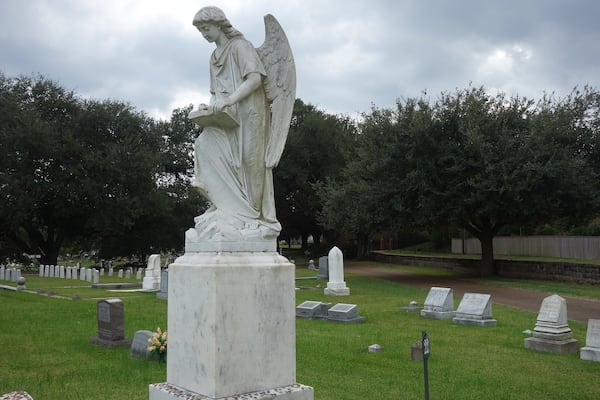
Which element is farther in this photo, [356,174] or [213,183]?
[356,174]

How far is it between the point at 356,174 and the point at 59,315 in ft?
55.4

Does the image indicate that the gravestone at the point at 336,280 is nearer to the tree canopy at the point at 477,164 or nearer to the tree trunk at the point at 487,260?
the tree canopy at the point at 477,164

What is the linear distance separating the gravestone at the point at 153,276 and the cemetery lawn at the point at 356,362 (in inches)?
258

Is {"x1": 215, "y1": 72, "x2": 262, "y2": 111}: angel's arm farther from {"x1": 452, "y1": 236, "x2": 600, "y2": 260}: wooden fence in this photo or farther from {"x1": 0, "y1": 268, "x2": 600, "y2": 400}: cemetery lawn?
{"x1": 452, "y1": 236, "x2": 600, "y2": 260}: wooden fence

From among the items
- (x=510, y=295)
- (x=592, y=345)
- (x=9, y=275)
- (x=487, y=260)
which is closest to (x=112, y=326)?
(x=592, y=345)

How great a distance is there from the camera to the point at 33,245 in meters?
36.8

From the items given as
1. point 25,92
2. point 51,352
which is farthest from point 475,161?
point 25,92

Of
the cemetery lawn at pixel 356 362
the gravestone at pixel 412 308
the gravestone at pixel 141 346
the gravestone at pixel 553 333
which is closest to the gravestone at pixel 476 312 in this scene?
the cemetery lawn at pixel 356 362

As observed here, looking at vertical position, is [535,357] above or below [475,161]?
below

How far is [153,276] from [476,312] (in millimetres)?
13240

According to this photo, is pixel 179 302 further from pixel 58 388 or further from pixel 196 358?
pixel 58 388

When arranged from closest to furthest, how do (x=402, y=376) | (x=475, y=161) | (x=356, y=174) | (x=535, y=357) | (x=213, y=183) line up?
(x=213, y=183)
(x=402, y=376)
(x=535, y=357)
(x=475, y=161)
(x=356, y=174)

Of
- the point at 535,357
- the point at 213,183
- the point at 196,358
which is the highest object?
the point at 213,183

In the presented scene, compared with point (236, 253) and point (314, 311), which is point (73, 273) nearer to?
point (314, 311)
